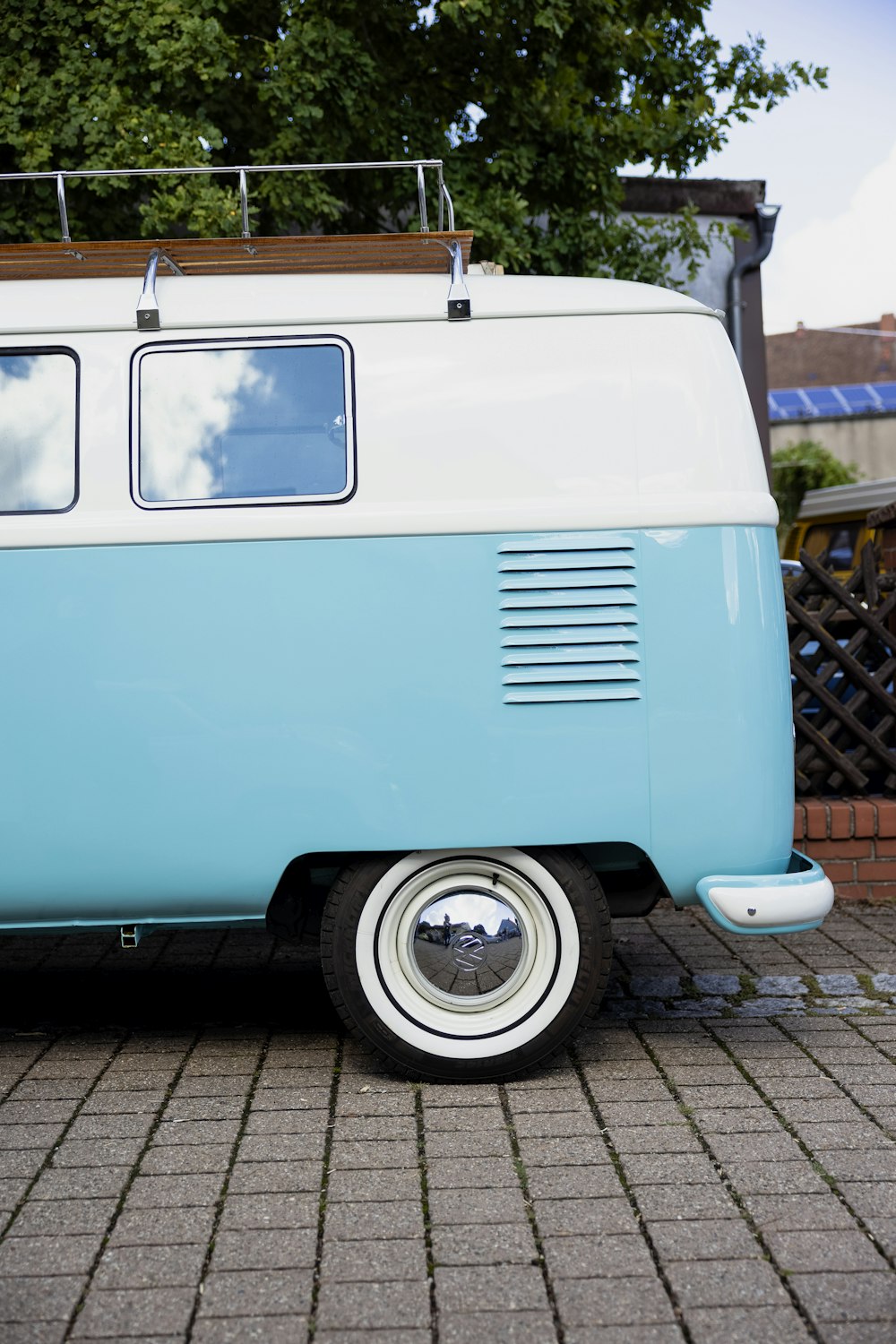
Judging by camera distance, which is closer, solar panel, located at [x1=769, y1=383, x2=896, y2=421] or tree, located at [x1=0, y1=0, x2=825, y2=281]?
tree, located at [x1=0, y1=0, x2=825, y2=281]

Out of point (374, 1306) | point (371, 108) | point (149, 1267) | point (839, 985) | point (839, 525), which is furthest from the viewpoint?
point (839, 525)

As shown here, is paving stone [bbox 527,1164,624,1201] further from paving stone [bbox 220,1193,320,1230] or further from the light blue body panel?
the light blue body panel

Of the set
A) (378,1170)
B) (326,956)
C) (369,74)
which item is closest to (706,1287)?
(378,1170)

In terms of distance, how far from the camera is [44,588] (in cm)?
389

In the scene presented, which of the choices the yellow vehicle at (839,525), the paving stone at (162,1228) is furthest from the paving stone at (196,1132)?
the yellow vehicle at (839,525)

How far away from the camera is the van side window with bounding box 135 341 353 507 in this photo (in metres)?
3.94

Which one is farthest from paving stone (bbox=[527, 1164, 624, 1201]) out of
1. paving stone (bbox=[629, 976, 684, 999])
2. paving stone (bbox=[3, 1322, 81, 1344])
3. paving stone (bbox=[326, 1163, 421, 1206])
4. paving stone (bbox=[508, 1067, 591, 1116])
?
paving stone (bbox=[629, 976, 684, 999])

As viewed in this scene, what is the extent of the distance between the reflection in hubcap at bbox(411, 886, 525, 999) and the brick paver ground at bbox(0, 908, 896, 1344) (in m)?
0.33

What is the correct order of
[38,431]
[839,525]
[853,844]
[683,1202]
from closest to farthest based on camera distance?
[683,1202], [38,431], [853,844], [839,525]

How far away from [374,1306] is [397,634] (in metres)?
1.82

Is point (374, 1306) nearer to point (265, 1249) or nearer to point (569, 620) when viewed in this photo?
point (265, 1249)

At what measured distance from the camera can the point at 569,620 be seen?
3.90m

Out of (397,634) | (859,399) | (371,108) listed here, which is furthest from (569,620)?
(859,399)

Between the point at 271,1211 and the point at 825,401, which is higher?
the point at 825,401
